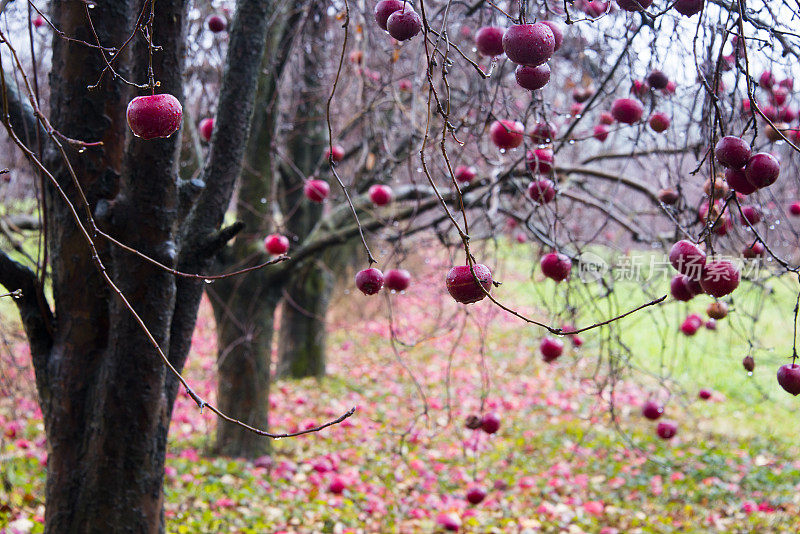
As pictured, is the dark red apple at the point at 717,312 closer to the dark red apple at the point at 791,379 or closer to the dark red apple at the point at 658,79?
the dark red apple at the point at 791,379

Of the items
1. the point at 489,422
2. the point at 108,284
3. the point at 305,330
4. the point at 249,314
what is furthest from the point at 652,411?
the point at 305,330

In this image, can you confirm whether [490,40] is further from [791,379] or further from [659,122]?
[791,379]

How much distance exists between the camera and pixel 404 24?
1.25 meters

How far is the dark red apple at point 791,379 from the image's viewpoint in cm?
148

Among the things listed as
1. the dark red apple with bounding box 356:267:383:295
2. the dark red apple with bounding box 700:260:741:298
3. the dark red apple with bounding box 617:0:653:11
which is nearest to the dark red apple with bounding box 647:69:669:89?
the dark red apple with bounding box 617:0:653:11

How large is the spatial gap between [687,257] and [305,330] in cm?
573

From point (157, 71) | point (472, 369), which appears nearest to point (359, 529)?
point (157, 71)

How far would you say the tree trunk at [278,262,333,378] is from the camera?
6641 millimetres

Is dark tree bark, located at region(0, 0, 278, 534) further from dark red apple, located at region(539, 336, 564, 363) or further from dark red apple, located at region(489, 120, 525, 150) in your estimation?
dark red apple, located at region(539, 336, 564, 363)

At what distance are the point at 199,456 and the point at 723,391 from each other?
562cm

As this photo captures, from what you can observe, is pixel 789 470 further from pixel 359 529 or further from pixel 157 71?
pixel 157 71

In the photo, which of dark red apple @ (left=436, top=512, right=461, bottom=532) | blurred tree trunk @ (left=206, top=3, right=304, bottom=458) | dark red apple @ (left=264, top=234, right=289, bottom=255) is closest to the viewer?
dark red apple @ (left=264, top=234, right=289, bottom=255)

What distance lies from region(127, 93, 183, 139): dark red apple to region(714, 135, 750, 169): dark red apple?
109cm

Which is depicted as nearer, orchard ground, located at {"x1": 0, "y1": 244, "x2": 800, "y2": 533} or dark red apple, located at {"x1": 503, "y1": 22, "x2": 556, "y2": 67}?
dark red apple, located at {"x1": 503, "y1": 22, "x2": 556, "y2": 67}
